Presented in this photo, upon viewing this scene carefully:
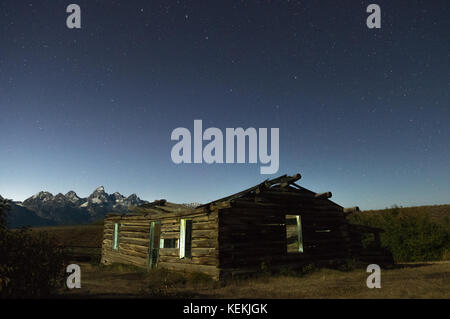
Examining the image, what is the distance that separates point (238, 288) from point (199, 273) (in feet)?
7.90

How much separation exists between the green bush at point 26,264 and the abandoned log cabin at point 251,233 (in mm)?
5720

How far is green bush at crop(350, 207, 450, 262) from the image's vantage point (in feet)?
65.0

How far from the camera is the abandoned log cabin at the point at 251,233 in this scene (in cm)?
1137

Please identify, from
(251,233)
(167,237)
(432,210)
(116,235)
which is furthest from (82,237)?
(432,210)

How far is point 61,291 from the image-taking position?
26.6 ft

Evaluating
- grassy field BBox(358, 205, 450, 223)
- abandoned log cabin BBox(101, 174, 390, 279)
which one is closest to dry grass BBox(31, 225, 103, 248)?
abandoned log cabin BBox(101, 174, 390, 279)

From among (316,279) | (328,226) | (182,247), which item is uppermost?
(328,226)

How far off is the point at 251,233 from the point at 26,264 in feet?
25.7

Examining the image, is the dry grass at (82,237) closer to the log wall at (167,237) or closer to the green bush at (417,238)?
the log wall at (167,237)

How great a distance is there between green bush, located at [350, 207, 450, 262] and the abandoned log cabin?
19.4 ft

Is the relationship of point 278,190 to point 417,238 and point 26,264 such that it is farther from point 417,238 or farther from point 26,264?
point 417,238
